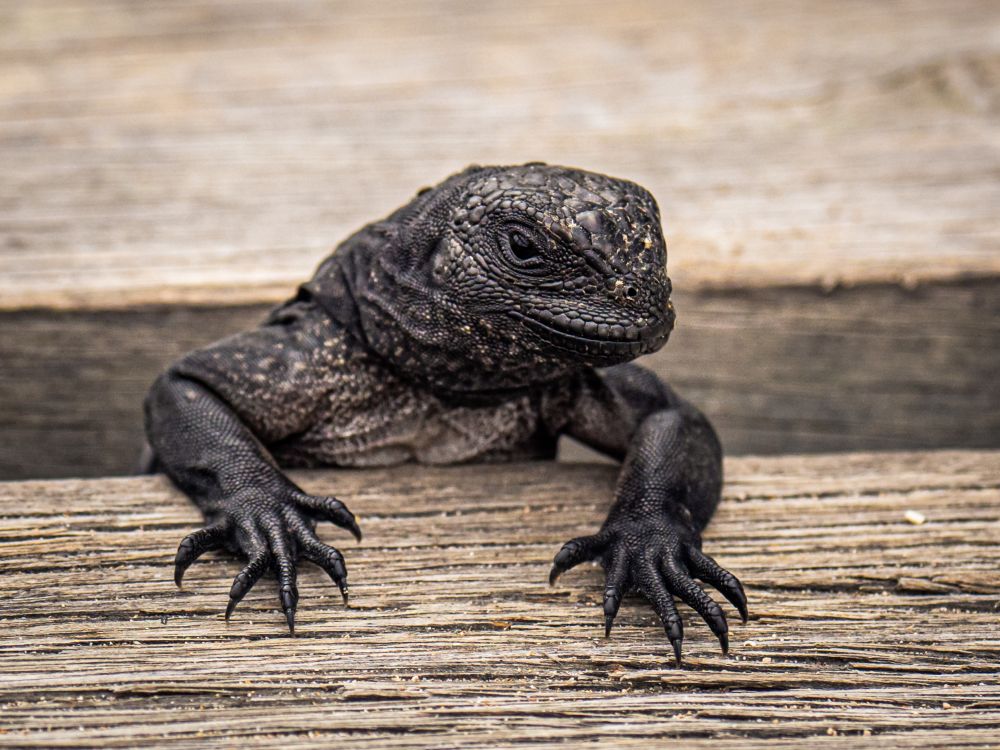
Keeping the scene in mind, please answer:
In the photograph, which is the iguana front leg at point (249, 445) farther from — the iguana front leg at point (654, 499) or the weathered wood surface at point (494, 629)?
the iguana front leg at point (654, 499)

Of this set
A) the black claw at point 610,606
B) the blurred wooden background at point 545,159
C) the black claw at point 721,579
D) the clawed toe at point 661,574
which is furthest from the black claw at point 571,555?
the blurred wooden background at point 545,159

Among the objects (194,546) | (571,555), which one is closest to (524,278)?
(571,555)

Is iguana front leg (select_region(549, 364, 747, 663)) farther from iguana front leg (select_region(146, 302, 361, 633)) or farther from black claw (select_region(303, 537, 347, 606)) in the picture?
iguana front leg (select_region(146, 302, 361, 633))

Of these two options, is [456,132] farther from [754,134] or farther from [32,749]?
[32,749]

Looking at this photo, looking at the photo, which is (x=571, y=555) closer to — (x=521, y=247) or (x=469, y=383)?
(x=469, y=383)

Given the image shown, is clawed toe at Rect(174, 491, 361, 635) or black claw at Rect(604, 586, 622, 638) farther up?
black claw at Rect(604, 586, 622, 638)

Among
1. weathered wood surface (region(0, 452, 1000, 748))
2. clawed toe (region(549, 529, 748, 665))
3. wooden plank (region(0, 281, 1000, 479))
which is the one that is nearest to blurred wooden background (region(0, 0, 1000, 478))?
wooden plank (region(0, 281, 1000, 479))

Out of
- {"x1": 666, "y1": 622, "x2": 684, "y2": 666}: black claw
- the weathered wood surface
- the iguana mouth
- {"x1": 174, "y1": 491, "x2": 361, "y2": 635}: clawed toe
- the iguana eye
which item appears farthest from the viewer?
the iguana eye
